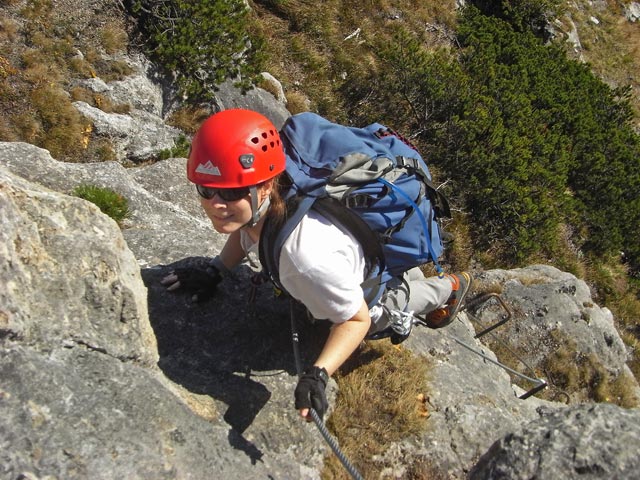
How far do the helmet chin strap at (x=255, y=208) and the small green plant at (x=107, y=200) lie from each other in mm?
2388

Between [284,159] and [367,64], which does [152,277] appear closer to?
[284,159]

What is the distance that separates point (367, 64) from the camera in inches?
559

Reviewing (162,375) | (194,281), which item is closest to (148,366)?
(162,375)

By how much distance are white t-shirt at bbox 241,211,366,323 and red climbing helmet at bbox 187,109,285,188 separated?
43 cm

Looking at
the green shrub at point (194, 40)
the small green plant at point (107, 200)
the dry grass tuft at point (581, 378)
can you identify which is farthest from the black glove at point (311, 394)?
the green shrub at point (194, 40)

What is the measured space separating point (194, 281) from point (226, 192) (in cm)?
144

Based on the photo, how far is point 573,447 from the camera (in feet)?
8.94

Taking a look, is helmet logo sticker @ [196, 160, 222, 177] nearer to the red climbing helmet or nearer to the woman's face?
the red climbing helmet

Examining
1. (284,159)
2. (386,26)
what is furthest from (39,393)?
(386,26)

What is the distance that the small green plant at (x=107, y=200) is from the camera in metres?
5.11

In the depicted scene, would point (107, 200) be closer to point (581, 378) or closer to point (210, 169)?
point (210, 169)

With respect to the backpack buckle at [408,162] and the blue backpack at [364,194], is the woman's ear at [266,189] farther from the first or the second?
the backpack buckle at [408,162]

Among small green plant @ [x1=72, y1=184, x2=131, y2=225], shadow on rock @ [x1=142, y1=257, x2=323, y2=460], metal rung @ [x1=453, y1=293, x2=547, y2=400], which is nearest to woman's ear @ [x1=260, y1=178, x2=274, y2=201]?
shadow on rock @ [x1=142, y1=257, x2=323, y2=460]

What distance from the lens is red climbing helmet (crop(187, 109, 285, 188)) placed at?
3.18 metres
